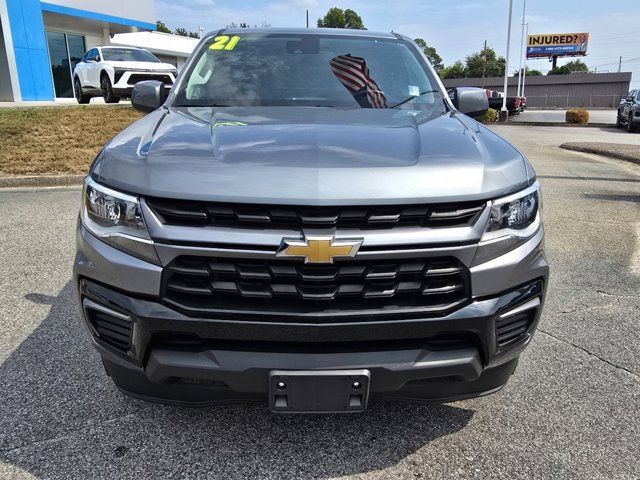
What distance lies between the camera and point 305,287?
183cm

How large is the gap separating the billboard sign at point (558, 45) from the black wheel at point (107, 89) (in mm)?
83497

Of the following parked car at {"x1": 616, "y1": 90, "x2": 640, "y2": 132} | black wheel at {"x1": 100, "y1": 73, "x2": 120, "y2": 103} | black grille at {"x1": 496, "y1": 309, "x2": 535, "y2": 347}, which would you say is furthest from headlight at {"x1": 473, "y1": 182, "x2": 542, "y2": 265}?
parked car at {"x1": 616, "y1": 90, "x2": 640, "y2": 132}

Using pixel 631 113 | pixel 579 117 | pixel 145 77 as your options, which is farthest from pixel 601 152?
pixel 579 117

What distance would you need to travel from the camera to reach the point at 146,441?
2346 millimetres

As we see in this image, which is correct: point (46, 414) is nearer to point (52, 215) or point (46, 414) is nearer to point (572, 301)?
point (572, 301)

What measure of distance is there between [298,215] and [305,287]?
9.7 inches

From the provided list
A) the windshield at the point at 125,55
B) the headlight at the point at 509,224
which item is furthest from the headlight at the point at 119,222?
the windshield at the point at 125,55

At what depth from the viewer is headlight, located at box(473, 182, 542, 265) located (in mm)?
1902

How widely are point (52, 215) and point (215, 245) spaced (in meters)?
5.55

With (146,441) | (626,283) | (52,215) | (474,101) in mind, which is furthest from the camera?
(52,215)

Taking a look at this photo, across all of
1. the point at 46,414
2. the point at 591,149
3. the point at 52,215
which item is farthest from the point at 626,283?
the point at 591,149

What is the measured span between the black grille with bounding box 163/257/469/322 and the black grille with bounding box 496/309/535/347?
0.72 ft

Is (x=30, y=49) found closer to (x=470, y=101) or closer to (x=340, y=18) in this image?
(x=470, y=101)

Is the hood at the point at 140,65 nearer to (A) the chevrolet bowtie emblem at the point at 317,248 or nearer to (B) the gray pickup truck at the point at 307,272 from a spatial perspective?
(B) the gray pickup truck at the point at 307,272
